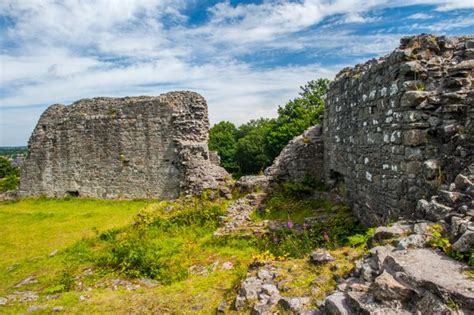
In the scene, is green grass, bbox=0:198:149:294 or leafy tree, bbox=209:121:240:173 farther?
leafy tree, bbox=209:121:240:173

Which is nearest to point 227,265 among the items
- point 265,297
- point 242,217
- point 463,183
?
point 242,217

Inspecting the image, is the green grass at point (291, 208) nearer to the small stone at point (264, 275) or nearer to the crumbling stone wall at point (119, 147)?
the small stone at point (264, 275)

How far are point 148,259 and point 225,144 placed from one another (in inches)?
1983

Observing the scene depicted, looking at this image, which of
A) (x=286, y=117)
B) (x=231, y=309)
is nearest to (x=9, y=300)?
(x=231, y=309)

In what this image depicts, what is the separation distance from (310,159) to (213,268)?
6.20 m

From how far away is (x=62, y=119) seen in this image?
19.1m

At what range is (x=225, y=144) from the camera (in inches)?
2297

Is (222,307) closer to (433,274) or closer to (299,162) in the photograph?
(433,274)

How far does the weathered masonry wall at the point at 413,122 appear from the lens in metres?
5.98

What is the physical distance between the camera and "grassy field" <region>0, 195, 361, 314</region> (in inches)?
232

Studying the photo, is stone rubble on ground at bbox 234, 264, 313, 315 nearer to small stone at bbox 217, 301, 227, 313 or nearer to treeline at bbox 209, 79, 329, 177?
small stone at bbox 217, 301, 227, 313

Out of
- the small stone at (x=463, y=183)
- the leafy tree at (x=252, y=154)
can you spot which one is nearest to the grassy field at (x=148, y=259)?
the small stone at (x=463, y=183)

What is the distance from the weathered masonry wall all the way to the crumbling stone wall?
866 cm

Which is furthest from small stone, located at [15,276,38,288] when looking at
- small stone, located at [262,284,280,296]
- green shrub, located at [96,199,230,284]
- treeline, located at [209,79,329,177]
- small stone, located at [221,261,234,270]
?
treeline, located at [209,79,329,177]
